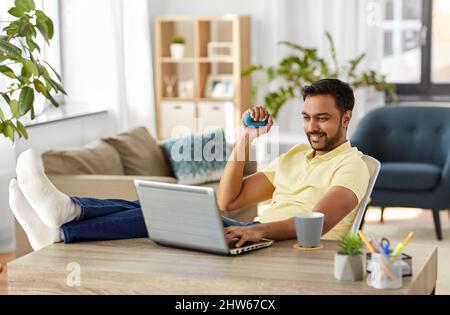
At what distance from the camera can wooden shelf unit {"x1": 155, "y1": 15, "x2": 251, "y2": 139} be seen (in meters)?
7.46

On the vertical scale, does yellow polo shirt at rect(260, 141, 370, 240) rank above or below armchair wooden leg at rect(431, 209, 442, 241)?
above

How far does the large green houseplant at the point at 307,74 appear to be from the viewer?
6875 millimetres

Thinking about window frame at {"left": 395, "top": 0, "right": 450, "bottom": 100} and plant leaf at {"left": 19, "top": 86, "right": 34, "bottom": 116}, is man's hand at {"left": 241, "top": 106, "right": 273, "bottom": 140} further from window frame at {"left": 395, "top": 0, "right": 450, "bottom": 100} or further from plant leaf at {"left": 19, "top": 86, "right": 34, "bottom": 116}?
window frame at {"left": 395, "top": 0, "right": 450, "bottom": 100}

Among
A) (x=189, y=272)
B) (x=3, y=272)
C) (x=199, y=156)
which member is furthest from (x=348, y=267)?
(x=199, y=156)

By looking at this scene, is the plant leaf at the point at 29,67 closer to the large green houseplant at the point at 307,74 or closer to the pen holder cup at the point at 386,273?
the pen holder cup at the point at 386,273

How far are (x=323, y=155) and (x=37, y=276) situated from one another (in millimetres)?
1102

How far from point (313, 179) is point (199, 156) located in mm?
2745

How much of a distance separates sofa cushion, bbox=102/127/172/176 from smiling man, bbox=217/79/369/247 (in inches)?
90.7

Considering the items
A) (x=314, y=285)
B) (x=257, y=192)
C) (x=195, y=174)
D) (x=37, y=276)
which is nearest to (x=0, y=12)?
(x=195, y=174)

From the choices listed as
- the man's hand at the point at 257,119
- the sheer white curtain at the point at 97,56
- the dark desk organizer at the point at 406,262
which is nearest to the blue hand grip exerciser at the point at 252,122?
the man's hand at the point at 257,119

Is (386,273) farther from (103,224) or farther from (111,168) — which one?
(111,168)

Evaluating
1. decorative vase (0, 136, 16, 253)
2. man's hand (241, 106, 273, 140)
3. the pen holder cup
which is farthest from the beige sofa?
the pen holder cup

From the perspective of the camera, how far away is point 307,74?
6.86 m

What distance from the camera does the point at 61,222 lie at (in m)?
2.57
